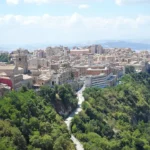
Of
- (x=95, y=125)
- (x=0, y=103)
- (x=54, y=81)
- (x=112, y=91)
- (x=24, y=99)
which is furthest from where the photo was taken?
(x=112, y=91)

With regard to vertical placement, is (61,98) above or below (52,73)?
below

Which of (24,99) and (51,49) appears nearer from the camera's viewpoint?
(24,99)

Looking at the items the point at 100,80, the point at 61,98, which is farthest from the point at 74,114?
the point at 100,80

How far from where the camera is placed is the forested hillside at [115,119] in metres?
23.4

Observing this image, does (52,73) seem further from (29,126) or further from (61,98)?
(29,126)

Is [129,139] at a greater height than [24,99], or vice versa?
[24,99]

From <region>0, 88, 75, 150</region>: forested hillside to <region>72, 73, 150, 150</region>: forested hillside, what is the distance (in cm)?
174

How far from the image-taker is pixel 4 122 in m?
18.7

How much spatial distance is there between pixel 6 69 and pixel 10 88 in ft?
10.3

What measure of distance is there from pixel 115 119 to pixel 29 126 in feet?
36.9

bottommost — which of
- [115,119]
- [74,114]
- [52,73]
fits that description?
[115,119]

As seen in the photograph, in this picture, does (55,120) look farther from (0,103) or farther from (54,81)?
(54,81)

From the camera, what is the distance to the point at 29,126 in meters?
20.1

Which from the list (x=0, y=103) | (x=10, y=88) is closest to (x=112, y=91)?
(x=10, y=88)
